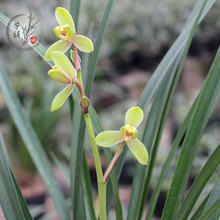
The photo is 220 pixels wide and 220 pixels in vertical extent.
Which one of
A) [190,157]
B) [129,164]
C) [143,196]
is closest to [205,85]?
[190,157]

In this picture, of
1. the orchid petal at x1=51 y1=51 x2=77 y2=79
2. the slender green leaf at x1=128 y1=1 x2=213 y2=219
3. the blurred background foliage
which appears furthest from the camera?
the blurred background foliage

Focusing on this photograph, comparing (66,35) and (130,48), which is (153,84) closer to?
(66,35)

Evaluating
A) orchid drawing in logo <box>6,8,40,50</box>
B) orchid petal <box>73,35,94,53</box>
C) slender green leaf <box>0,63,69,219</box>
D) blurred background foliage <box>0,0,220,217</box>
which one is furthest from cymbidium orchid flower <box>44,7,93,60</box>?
blurred background foliage <box>0,0,220,217</box>

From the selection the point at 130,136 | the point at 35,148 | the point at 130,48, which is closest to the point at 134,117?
the point at 130,136

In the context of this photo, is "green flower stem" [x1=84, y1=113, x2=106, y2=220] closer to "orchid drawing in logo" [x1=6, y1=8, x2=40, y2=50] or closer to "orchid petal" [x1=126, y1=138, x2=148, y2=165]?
"orchid petal" [x1=126, y1=138, x2=148, y2=165]

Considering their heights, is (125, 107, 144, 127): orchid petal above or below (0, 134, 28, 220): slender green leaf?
above

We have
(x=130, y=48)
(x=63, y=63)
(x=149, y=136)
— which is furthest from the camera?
(x=130, y=48)
